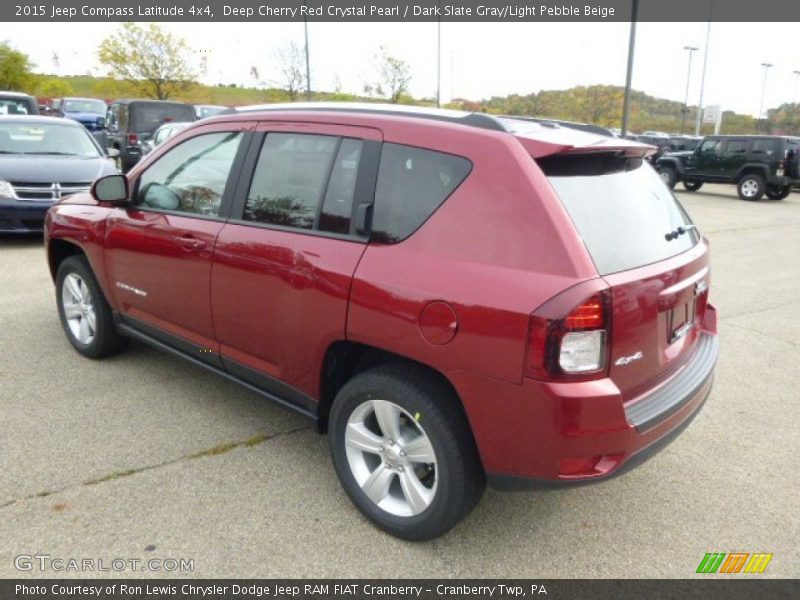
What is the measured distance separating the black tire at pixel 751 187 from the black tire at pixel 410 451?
19.7m

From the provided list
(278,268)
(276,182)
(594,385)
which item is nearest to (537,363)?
(594,385)

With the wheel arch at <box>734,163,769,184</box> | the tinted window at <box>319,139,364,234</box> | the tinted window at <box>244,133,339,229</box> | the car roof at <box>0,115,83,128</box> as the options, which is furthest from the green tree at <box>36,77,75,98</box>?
the tinted window at <box>319,139,364,234</box>

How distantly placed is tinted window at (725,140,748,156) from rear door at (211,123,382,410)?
64.2 ft

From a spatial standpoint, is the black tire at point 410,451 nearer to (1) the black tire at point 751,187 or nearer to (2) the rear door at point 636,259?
(2) the rear door at point 636,259

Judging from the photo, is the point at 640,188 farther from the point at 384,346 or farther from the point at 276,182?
the point at 276,182

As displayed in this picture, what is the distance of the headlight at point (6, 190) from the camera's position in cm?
775

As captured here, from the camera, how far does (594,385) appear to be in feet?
7.19

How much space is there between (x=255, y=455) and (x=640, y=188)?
2.32 m

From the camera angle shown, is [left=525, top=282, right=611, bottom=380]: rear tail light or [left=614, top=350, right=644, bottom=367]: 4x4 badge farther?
[left=614, top=350, right=644, bottom=367]: 4x4 badge

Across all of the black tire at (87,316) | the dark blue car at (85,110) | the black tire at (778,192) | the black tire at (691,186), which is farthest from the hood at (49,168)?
the dark blue car at (85,110)

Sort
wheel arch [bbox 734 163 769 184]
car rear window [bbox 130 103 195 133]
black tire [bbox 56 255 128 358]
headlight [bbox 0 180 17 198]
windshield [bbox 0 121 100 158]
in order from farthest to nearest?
wheel arch [bbox 734 163 769 184], car rear window [bbox 130 103 195 133], windshield [bbox 0 121 100 158], headlight [bbox 0 180 17 198], black tire [bbox 56 255 128 358]

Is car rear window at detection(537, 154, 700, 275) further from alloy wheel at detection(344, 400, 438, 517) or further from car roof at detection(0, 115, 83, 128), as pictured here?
car roof at detection(0, 115, 83, 128)

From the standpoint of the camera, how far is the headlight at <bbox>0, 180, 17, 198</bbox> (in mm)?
7750

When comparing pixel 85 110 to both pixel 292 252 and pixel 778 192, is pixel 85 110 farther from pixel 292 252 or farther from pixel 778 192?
pixel 292 252
